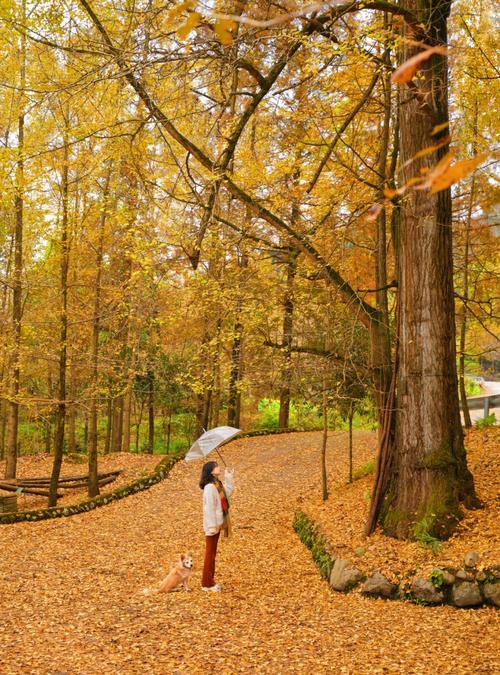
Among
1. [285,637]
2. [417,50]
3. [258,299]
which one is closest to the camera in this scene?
[285,637]

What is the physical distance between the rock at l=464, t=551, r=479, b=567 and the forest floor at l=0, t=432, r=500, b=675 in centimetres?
17

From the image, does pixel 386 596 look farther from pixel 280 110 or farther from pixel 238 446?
pixel 238 446

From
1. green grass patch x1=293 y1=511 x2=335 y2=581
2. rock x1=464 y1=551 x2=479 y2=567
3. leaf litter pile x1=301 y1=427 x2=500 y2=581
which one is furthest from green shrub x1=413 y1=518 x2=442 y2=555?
green grass patch x1=293 y1=511 x2=335 y2=581

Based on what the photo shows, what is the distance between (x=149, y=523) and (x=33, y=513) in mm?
2583

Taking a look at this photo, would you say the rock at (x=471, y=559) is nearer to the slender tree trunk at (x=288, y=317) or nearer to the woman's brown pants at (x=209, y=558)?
the woman's brown pants at (x=209, y=558)

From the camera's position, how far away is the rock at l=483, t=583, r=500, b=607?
567cm

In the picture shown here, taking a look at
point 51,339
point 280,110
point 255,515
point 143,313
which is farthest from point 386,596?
point 143,313

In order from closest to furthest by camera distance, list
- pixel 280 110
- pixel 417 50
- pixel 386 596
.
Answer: pixel 386 596, pixel 417 50, pixel 280 110

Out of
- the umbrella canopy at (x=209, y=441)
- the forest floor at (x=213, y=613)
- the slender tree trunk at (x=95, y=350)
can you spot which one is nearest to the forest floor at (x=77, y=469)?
the slender tree trunk at (x=95, y=350)

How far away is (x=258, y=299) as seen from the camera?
10086 millimetres

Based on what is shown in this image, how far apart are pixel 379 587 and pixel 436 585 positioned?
23.2 inches

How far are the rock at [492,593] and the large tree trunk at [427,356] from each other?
1.25 metres

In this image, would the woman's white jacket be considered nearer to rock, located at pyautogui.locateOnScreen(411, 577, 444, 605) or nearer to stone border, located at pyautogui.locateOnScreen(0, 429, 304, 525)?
rock, located at pyautogui.locateOnScreen(411, 577, 444, 605)

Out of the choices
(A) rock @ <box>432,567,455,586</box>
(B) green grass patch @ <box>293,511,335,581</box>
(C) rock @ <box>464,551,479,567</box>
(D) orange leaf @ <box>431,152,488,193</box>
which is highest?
(D) orange leaf @ <box>431,152,488,193</box>
